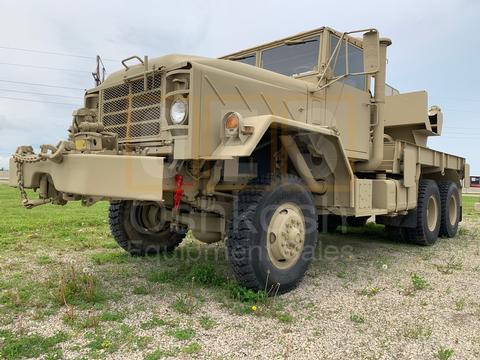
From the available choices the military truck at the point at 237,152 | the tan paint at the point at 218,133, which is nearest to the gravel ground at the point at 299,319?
the military truck at the point at 237,152

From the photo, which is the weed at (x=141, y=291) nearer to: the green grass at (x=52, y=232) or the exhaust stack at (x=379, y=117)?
the green grass at (x=52, y=232)

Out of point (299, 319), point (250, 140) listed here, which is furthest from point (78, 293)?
point (250, 140)

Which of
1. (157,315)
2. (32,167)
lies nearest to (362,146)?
(157,315)

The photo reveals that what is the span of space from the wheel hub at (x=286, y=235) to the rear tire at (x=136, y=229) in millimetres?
1748

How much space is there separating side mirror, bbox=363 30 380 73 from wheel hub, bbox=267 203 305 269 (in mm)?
1690

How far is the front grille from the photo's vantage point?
Result: 3.79 meters

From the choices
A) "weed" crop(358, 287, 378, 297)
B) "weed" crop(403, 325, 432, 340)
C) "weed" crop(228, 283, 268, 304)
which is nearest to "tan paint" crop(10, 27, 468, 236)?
"weed" crop(228, 283, 268, 304)

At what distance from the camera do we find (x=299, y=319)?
332cm

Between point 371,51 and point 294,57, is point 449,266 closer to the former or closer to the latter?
point 371,51

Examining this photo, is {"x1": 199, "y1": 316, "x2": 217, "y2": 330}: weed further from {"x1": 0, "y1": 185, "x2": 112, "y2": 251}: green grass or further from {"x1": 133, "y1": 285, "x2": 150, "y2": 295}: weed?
{"x1": 0, "y1": 185, "x2": 112, "y2": 251}: green grass

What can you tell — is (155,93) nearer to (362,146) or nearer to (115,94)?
(115,94)

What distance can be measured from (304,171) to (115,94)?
6.74ft

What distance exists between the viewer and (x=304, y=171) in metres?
4.30

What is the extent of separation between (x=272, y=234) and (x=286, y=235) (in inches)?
6.3
